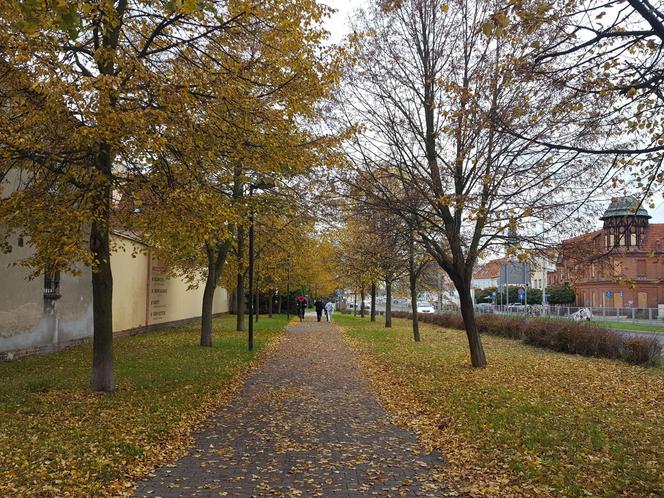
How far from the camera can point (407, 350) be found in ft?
54.9

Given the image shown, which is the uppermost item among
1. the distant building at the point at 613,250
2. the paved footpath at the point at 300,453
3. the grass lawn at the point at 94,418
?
the distant building at the point at 613,250

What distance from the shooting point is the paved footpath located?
5000 millimetres

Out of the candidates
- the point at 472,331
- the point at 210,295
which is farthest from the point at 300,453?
the point at 210,295

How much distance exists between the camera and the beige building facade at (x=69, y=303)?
44.7 feet

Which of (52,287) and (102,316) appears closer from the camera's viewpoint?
(102,316)

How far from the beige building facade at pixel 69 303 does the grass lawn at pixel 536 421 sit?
6.26 m

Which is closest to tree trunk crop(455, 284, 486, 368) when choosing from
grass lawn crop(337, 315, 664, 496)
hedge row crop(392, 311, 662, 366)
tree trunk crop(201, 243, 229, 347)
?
grass lawn crop(337, 315, 664, 496)

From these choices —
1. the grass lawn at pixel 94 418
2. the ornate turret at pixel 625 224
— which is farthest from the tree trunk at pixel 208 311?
the ornate turret at pixel 625 224

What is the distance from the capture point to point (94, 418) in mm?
7312

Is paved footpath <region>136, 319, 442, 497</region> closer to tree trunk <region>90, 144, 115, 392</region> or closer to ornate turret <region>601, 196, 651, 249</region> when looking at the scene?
tree trunk <region>90, 144, 115, 392</region>

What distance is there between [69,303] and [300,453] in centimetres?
Answer: 1337

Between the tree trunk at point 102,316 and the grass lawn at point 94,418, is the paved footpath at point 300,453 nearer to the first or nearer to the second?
the grass lawn at point 94,418

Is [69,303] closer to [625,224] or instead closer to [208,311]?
[208,311]

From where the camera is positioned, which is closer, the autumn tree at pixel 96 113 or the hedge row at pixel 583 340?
the autumn tree at pixel 96 113
